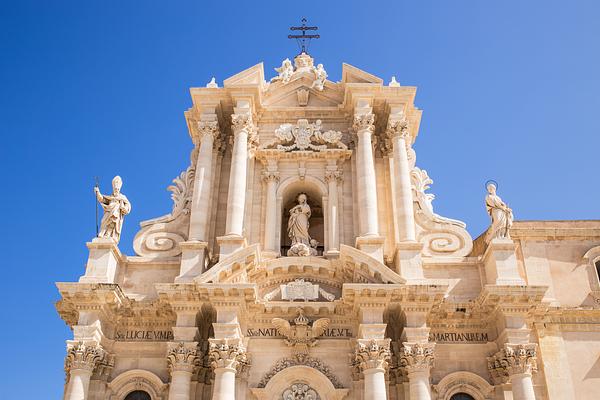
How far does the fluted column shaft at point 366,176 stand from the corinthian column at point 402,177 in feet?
2.36

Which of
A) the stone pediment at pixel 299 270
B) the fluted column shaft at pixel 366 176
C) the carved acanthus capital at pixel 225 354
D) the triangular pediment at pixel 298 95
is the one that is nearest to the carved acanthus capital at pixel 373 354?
the stone pediment at pixel 299 270

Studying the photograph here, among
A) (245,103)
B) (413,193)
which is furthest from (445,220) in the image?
(245,103)

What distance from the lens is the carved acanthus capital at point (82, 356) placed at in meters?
18.4

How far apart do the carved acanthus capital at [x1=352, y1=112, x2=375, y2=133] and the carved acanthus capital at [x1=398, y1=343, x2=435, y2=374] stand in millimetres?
7847

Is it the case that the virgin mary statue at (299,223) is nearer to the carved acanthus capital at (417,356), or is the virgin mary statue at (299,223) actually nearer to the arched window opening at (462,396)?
the carved acanthus capital at (417,356)

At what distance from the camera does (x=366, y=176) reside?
72.8 ft

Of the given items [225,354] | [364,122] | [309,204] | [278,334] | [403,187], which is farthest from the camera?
[309,204]

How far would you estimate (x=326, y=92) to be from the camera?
25156 mm

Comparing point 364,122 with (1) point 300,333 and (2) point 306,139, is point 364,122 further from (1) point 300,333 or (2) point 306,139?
(1) point 300,333

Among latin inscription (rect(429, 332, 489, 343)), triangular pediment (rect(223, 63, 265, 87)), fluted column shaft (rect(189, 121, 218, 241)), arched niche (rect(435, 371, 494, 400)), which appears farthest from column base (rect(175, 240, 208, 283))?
arched niche (rect(435, 371, 494, 400))

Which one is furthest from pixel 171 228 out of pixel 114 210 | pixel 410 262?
pixel 410 262

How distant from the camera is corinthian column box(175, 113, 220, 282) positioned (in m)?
20.3

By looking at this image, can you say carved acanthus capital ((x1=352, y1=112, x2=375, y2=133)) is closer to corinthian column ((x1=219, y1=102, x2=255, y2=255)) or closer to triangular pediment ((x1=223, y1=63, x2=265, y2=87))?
corinthian column ((x1=219, y1=102, x2=255, y2=255))

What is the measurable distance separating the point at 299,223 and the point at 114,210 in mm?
5881
